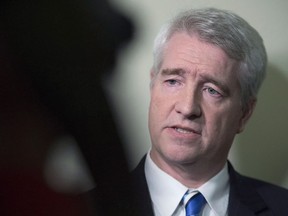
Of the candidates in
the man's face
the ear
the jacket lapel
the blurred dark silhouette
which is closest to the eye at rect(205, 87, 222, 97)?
the man's face

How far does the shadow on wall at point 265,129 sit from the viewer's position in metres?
0.96

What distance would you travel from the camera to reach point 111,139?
0.37 metres

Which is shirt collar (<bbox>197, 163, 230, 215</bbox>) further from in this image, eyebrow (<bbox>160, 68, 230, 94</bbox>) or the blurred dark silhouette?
the blurred dark silhouette

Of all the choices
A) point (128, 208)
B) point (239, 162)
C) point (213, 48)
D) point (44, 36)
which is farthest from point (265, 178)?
point (44, 36)

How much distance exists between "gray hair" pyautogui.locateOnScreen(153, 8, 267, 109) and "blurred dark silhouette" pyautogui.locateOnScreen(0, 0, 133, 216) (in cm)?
41

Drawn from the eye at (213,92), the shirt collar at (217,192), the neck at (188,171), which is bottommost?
the shirt collar at (217,192)

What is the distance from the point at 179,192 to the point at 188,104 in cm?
17

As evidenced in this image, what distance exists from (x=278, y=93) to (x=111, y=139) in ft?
2.26

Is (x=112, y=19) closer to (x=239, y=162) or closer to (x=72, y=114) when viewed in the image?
(x=72, y=114)

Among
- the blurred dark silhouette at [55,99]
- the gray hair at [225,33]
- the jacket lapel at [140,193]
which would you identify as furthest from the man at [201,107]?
the blurred dark silhouette at [55,99]

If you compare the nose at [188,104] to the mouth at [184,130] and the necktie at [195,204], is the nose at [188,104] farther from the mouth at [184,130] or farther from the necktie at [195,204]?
the necktie at [195,204]

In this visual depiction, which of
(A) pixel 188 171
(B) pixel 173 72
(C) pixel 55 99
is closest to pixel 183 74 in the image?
(B) pixel 173 72

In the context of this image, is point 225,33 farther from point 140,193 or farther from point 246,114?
point 140,193

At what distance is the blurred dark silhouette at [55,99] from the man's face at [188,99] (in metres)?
0.38
